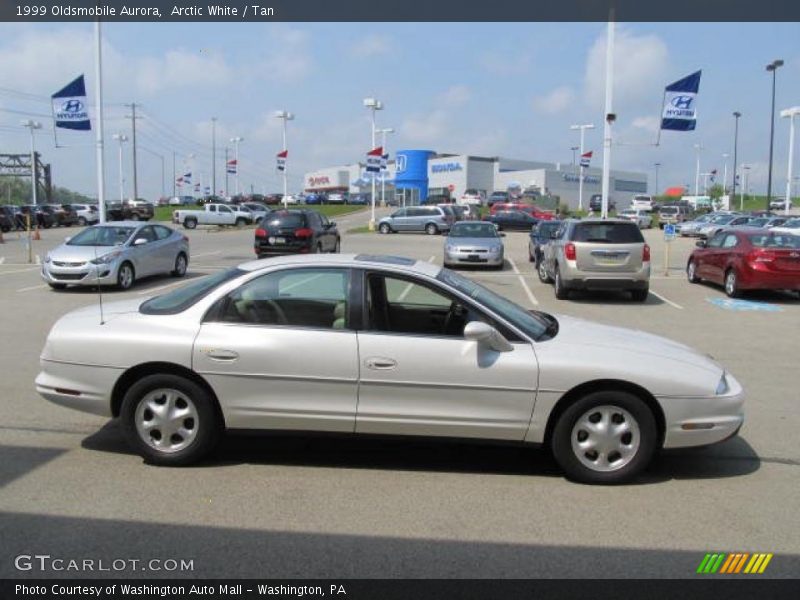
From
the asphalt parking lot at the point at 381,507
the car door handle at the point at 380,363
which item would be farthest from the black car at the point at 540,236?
the car door handle at the point at 380,363

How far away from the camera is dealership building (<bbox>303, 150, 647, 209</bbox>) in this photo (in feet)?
310

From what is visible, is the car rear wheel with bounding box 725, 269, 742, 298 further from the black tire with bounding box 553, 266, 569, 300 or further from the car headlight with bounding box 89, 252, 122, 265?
the car headlight with bounding box 89, 252, 122, 265

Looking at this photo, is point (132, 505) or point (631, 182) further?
point (631, 182)

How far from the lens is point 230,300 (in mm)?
5082

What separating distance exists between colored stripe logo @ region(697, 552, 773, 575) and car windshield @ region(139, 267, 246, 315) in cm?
352

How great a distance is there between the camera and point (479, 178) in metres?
98.5

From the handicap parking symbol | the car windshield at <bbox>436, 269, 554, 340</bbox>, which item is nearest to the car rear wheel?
the handicap parking symbol

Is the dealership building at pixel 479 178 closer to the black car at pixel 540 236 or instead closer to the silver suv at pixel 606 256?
the black car at pixel 540 236

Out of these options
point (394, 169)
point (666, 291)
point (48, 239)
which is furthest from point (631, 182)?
point (666, 291)

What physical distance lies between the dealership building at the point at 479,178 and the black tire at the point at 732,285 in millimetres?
74245

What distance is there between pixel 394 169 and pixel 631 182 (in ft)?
126

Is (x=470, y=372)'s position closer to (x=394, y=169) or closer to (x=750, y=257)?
(x=750, y=257)

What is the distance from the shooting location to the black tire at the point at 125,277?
15.5 metres
